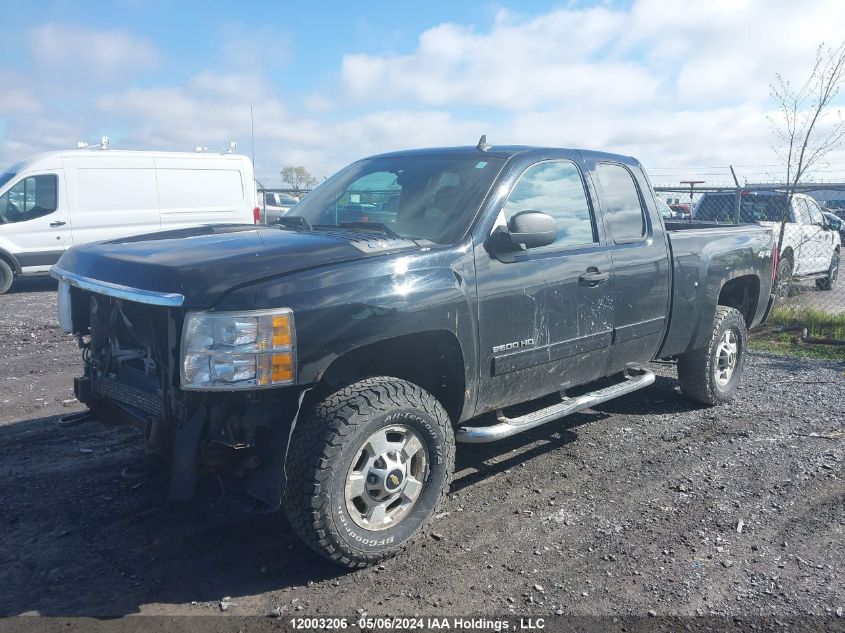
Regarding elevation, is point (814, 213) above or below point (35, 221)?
above

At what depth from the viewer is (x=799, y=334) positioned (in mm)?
9086

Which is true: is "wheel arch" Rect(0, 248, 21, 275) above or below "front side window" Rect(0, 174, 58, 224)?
below

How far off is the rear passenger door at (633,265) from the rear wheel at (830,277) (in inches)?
399

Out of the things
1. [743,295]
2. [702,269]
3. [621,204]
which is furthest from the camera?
[743,295]

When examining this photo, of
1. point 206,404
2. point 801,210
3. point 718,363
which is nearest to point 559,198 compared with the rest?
point 718,363

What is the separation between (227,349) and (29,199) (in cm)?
1152

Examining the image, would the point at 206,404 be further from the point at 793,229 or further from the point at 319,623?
the point at 793,229

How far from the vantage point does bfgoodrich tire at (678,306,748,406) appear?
19.4 ft

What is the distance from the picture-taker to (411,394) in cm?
361

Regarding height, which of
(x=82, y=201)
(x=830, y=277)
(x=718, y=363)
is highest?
(x=82, y=201)

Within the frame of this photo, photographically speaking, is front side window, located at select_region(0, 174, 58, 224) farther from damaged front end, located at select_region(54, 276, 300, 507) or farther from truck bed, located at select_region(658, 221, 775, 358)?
truck bed, located at select_region(658, 221, 775, 358)

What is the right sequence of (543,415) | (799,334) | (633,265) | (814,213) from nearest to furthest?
(543,415) < (633,265) < (799,334) < (814,213)

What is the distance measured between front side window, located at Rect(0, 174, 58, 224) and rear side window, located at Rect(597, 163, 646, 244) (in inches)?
427

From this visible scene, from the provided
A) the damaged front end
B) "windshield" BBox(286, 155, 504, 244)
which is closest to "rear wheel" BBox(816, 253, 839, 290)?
"windshield" BBox(286, 155, 504, 244)
